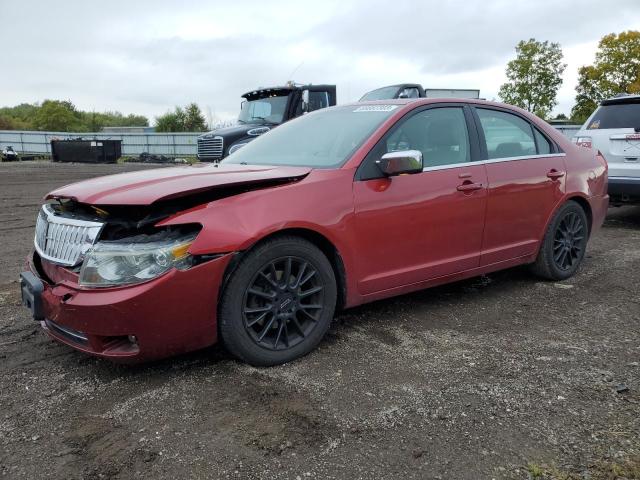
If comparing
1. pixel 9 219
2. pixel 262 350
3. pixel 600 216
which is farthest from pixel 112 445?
pixel 9 219

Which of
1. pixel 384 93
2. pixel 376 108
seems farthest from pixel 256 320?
pixel 384 93

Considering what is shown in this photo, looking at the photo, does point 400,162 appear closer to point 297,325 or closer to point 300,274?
point 300,274

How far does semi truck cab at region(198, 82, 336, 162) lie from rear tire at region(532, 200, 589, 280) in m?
8.19

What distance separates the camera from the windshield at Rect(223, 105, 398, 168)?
12.2 feet

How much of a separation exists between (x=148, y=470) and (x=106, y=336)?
0.84 meters

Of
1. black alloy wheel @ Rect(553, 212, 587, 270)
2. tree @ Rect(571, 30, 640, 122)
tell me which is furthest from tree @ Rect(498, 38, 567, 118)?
black alloy wheel @ Rect(553, 212, 587, 270)

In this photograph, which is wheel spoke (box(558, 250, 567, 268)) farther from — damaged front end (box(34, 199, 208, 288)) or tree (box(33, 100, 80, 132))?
tree (box(33, 100, 80, 132))

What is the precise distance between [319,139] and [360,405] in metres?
2.05

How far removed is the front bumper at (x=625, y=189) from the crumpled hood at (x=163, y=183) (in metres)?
5.56

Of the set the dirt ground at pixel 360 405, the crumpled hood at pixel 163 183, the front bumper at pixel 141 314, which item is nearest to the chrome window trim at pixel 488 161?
the crumpled hood at pixel 163 183

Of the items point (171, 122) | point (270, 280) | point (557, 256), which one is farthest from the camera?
point (171, 122)

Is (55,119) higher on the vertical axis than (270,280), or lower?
higher

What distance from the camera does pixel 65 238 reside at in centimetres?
301

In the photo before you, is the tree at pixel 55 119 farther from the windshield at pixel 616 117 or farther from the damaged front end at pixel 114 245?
the damaged front end at pixel 114 245
